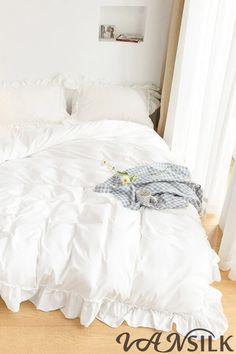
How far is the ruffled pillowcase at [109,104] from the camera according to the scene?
3070 mm

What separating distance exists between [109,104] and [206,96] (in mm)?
806

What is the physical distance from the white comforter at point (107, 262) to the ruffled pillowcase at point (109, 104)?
1203 mm

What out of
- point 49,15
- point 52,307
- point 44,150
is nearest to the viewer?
Result: point 52,307

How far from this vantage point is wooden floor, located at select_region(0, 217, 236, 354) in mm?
1631

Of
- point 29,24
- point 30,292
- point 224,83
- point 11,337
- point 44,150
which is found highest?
point 29,24

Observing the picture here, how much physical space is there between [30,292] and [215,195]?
1461 millimetres

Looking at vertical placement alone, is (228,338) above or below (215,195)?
below

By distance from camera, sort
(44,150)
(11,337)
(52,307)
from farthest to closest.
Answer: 1. (44,150)
2. (52,307)
3. (11,337)

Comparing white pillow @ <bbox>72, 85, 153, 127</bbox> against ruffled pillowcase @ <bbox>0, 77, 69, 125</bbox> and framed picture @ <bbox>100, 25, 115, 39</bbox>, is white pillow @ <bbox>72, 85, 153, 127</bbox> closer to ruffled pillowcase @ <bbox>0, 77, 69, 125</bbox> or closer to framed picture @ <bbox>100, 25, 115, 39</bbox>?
ruffled pillowcase @ <bbox>0, 77, 69, 125</bbox>

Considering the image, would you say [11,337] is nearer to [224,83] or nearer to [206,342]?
[206,342]

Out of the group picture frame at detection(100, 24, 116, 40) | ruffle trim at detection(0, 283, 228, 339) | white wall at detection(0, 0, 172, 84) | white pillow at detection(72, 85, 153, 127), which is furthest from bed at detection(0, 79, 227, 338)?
picture frame at detection(100, 24, 116, 40)

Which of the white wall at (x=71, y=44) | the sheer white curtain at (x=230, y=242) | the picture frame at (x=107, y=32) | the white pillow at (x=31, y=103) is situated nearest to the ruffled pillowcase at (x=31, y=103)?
the white pillow at (x=31, y=103)

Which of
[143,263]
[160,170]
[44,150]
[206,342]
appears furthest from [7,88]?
[206,342]

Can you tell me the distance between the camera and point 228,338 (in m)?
1.74
